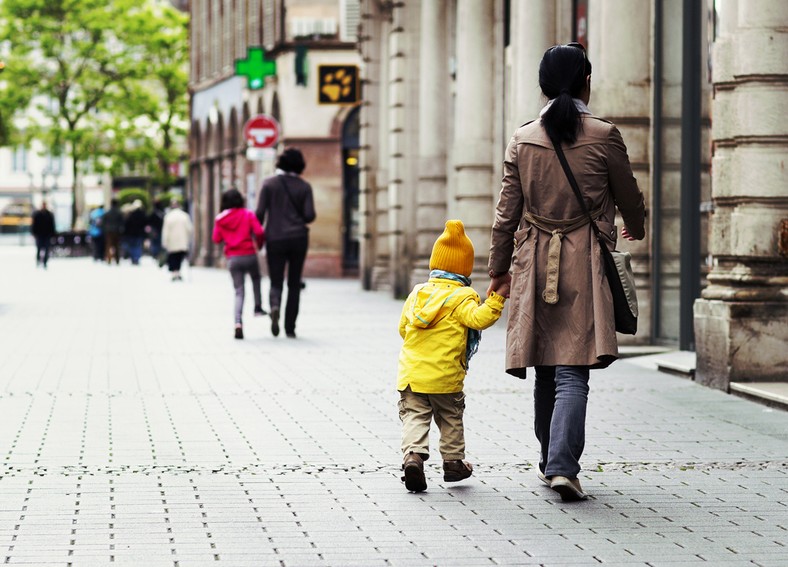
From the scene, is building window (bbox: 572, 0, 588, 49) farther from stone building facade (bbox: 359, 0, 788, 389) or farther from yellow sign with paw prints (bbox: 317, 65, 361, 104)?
yellow sign with paw prints (bbox: 317, 65, 361, 104)

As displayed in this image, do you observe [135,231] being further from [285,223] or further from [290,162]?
[285,223]

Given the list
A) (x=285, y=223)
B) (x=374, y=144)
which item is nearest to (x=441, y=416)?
(x=285, y=223)

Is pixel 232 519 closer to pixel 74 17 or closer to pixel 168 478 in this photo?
pixel 168 478

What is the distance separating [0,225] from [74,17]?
1855 inches

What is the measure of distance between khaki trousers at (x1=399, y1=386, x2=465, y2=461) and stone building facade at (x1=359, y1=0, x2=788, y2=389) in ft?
13.8

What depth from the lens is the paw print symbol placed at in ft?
103

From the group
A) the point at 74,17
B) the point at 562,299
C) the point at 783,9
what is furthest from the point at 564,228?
the point at 74,17

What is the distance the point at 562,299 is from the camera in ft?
24.1

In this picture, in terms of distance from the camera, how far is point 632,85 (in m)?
15.4

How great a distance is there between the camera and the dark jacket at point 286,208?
1750 cm

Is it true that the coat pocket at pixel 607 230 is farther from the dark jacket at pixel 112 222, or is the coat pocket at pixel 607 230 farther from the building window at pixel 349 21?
the dark jacket at pixel 112 222

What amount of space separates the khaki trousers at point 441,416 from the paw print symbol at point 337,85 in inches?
945

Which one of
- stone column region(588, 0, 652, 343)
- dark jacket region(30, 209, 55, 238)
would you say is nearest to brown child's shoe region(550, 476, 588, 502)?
stone column region(588, 0, 652, 343)

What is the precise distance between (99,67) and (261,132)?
35188 millimetres
